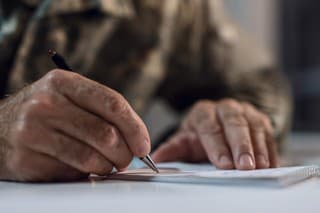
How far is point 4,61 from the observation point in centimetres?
109

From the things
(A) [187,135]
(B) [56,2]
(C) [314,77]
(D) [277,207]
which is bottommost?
(C) [314,77]

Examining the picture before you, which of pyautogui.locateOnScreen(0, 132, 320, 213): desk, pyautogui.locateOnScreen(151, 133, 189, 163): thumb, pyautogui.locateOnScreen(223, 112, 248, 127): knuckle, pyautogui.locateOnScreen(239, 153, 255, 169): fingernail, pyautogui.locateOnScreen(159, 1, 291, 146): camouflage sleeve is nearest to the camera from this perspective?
pyautogui.locateOnScreen(0, 132, 320, 213): desk

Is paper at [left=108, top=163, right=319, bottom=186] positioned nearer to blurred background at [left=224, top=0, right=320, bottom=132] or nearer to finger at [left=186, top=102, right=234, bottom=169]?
finger at [left=186, top=102, right=234, bottom=169]

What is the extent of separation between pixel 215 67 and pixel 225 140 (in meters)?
0.73

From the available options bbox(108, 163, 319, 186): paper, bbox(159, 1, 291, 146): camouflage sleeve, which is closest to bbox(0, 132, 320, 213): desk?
bbox(108, 163, 319, 186): paper

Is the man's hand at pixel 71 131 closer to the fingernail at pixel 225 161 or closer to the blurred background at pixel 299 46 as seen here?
the fingernail at pixel 225 161

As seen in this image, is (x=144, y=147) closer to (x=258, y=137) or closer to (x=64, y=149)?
(x=64, y=149)

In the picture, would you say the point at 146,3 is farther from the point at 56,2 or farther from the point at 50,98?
the point at 50,98

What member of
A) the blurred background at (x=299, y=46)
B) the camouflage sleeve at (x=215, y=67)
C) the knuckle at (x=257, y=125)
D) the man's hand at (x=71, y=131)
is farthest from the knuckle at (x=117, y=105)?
the blurred background at (x=299, y=46)

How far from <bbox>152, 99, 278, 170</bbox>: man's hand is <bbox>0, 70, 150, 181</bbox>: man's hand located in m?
0.17

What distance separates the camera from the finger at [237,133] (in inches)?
28.1

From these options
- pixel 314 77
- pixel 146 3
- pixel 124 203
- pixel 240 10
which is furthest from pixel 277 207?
pixel 314 77

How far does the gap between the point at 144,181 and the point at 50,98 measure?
0.46 ft

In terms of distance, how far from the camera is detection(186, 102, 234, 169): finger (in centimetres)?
76
